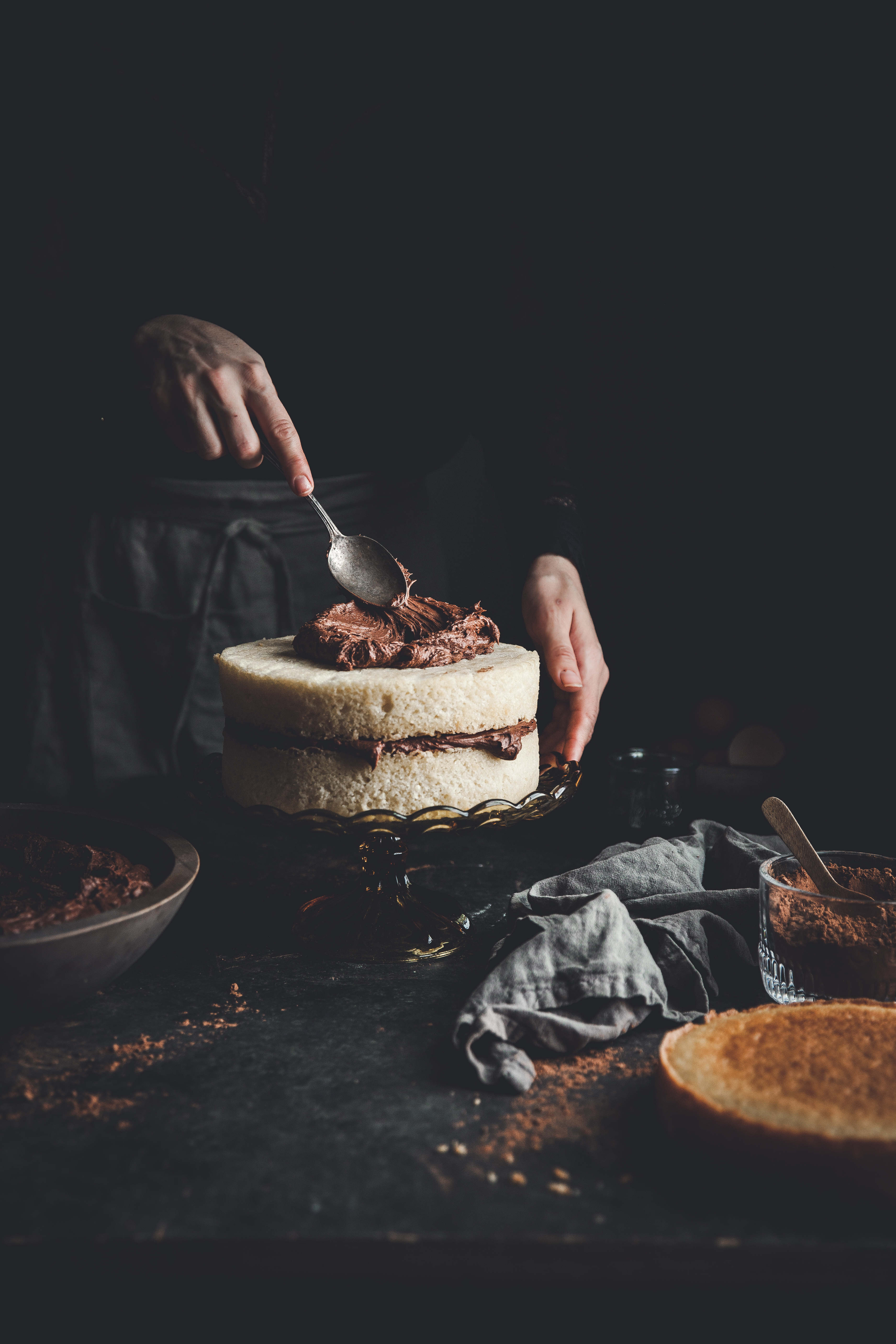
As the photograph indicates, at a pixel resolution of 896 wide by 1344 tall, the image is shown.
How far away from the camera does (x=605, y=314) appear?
3252 millimetres

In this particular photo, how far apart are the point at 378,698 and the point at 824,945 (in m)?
0.68

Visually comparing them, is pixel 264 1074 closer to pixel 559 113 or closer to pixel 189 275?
pixel 189 275

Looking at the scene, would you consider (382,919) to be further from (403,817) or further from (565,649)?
(565,649)

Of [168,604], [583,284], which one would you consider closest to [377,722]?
[168,604]

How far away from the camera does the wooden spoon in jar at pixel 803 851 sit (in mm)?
1380

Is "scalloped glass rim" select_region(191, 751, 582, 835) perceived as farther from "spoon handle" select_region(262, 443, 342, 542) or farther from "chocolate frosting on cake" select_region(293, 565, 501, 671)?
"spoon handle" select_region(262, 443, 342, 542)

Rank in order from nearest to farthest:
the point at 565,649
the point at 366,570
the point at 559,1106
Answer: the point at 559,1106 < the point at 366,570 < the point at 565,649

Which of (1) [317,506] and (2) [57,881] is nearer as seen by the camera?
(2) [57,881]

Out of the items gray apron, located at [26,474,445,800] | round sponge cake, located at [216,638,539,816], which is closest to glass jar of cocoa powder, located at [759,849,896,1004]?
round sponge cake, located at [216,638,539,816]

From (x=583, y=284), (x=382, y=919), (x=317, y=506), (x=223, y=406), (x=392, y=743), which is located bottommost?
(x=382, y=919)

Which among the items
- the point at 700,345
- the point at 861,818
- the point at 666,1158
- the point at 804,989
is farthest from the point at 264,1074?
the point at 700,345

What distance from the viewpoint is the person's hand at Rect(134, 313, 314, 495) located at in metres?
1.73

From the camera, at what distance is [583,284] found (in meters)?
3.27

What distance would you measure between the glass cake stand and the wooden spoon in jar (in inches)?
13.5
